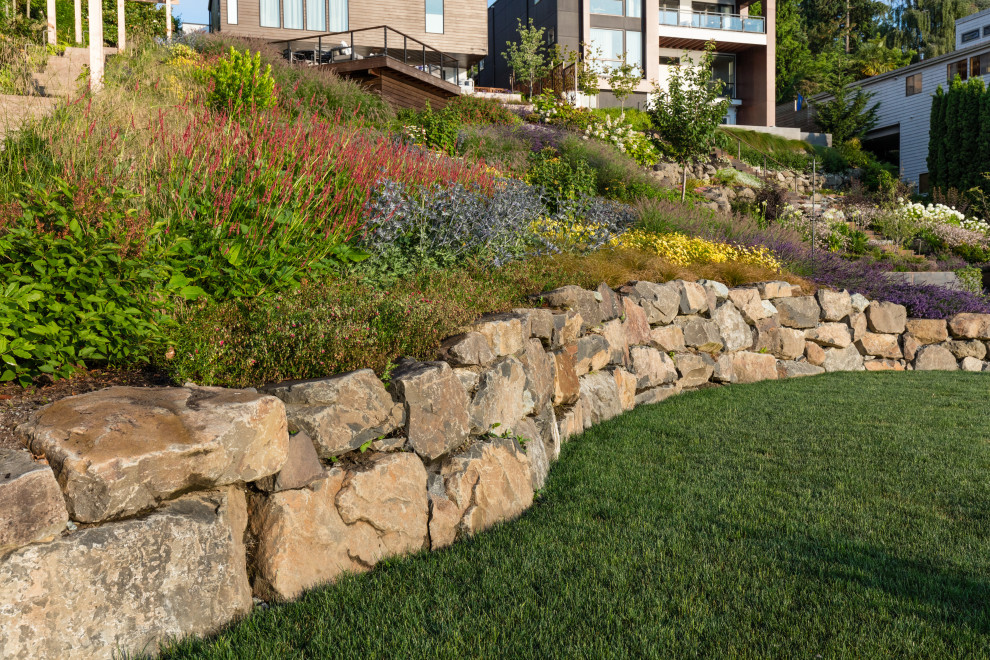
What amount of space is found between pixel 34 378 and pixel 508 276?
3.43 meters

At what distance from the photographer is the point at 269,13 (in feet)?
79.1

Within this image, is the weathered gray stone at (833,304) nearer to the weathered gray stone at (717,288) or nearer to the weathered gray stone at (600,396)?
the weathered gray stone at (717,288)

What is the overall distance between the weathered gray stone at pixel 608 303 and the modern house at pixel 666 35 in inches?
886

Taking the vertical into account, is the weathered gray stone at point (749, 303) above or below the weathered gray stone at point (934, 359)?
above

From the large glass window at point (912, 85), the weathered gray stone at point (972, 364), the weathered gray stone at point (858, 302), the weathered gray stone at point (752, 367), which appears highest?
the large glass window at point (912, 85)

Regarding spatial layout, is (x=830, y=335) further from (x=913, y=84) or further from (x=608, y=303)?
(x=913, y=84)

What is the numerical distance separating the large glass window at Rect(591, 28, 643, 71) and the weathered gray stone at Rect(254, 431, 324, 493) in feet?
92.9

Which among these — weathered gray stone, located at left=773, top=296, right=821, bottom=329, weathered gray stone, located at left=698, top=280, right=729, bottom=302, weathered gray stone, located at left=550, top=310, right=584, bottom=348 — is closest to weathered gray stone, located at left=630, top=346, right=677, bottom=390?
weathered gray stone, located at left=698, top=280, right=729, bottom=302

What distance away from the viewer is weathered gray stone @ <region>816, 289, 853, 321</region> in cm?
880

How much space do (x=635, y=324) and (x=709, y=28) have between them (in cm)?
2739

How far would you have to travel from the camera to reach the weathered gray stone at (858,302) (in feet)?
29.6

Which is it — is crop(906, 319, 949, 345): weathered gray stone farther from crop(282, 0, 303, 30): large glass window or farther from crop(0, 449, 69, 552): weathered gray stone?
crop(282, 0, 303, 30): large glass window

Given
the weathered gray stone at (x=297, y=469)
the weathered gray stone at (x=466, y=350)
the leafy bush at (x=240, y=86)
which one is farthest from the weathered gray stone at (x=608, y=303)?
the leafy bush at (x=240, y=86)

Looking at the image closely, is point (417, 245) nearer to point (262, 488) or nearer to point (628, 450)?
point (628, 450)
